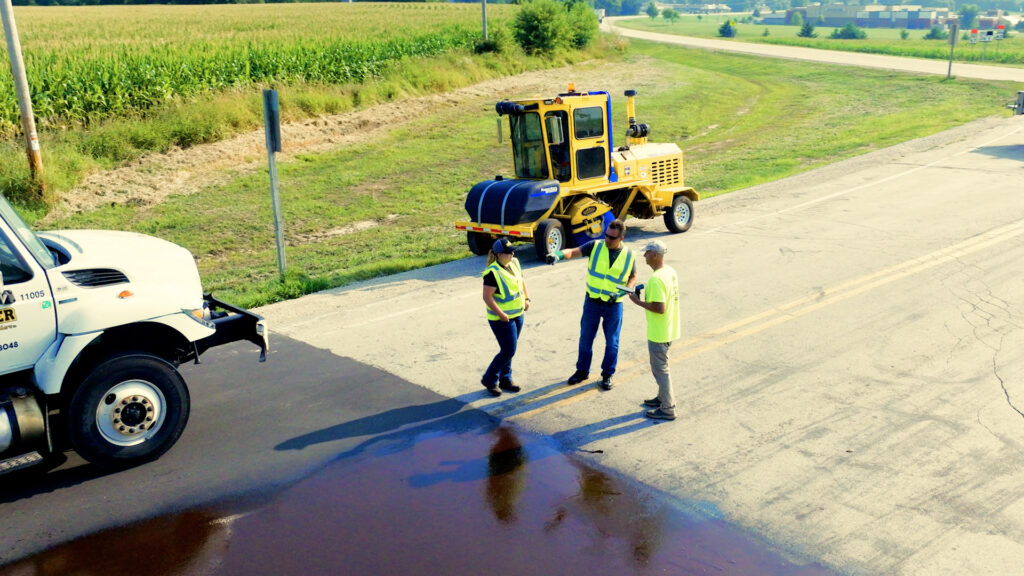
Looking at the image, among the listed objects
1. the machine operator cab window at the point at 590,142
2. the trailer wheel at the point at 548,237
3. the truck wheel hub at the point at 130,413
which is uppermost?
the machine operator cab window at the point at 590,142

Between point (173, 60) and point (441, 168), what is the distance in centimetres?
914

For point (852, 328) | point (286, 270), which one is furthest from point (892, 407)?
point (286, 270)

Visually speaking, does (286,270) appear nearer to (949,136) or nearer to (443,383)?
(443,383)

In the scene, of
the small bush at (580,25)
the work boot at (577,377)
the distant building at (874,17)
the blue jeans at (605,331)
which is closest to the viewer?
the blue jeans at (605,331)

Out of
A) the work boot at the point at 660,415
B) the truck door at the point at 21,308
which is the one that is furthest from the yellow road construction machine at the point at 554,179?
the truck door at the point at 21,308

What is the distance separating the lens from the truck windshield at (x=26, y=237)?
7.11 meters

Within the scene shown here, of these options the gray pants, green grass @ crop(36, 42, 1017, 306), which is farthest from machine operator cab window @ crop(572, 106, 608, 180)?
the gray pants

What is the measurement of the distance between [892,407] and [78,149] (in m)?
19.4

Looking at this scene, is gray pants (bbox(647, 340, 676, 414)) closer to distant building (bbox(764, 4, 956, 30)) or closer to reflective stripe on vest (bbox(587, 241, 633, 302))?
reflective stripe on vest (bbox(587, 241, 633, 302))

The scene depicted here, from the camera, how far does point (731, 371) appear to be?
9.70 meters

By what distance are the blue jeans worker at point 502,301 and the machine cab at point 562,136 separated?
5655mm

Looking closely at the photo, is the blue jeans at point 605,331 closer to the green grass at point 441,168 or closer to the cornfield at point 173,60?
the green grass at point 441,168

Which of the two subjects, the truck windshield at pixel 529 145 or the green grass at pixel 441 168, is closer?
the truck windshield at pixel 529 145

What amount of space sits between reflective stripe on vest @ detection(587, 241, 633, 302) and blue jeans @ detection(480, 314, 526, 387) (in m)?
0.85
